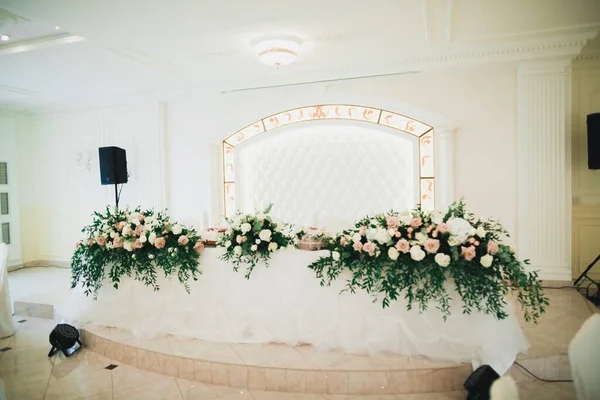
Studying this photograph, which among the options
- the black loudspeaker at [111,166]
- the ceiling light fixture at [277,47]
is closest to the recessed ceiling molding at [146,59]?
the ceiling light fixture at [277,47]

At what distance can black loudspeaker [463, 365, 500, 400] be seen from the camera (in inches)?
96.3

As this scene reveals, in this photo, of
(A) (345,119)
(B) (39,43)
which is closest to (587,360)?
(A) (345,119)

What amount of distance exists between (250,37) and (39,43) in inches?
86.0

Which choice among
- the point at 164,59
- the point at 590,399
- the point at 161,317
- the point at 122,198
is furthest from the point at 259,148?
the point at 590,399

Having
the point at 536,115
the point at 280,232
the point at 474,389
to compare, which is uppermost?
the point at 536,115

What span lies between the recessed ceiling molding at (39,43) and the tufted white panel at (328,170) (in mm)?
2568

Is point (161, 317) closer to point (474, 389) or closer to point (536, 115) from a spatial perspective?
point (474, 389)

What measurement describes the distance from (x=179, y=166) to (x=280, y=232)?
12.0 feet

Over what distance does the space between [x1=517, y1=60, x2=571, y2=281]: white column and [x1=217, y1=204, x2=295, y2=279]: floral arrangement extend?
3255mm

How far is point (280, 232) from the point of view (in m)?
3.14

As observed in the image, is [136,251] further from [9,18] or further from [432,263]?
[432,263]

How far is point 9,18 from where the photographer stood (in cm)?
340

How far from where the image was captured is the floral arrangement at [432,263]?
2.58 m

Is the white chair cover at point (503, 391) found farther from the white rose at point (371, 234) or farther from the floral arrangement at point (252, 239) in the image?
the floral arrangement at point (252, 239)
